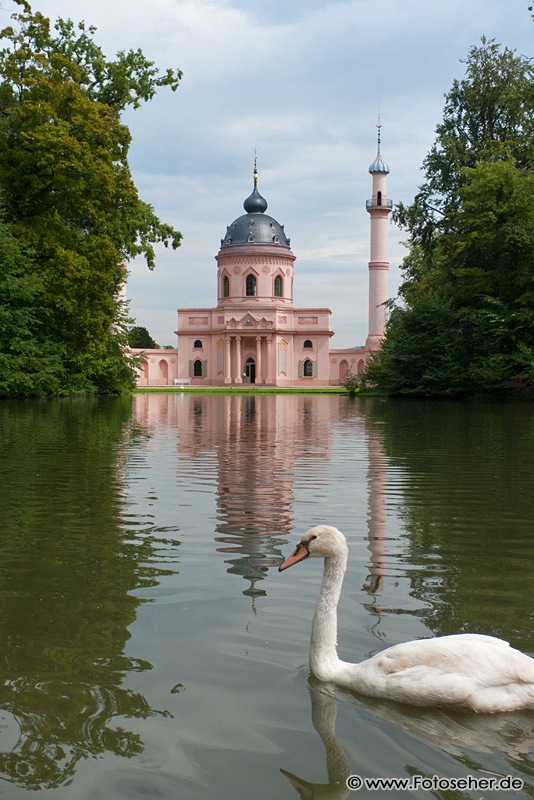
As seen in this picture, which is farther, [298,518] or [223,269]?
[223,269]

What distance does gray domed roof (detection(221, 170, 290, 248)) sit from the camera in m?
99.6

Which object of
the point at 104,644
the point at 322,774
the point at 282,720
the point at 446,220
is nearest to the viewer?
the point at 322,774

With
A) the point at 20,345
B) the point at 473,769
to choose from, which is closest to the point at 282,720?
the point at 473,769

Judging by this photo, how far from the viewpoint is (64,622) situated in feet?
16.3

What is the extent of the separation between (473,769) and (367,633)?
1526mm

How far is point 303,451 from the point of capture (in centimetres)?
1541

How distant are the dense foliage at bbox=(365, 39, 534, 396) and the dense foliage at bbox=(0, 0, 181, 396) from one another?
13.8 meters

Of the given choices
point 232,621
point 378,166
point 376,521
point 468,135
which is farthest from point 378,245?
point 232,621

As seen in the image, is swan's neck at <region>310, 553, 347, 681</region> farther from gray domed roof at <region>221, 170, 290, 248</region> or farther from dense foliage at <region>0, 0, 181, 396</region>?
gray domed roof at <region>221, 170, 290, 248</region>

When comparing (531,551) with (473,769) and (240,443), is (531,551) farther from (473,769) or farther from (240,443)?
(240,443)

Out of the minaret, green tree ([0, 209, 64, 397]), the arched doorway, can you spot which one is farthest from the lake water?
the arched doorway

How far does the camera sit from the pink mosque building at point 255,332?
317 ft

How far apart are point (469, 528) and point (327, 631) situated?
3.99 metres

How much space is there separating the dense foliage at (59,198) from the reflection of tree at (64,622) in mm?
21267
